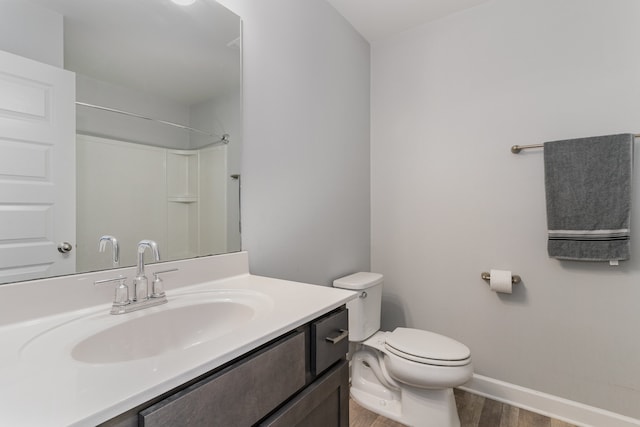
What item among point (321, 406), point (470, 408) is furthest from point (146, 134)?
point (470, 408)

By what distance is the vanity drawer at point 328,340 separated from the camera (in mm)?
850

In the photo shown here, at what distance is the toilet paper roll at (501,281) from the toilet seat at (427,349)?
0.43 m

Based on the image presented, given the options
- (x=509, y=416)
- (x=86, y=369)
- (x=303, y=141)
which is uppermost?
(x=303, y=141)

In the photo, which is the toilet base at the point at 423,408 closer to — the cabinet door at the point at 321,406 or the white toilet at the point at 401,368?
the white toilet at the point at 401,368

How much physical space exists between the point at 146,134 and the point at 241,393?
2.90ft

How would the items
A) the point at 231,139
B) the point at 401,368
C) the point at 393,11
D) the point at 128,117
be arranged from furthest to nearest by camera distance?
the point at 393,11
the point at 401,368
the point at 231,139
the point at 128,117

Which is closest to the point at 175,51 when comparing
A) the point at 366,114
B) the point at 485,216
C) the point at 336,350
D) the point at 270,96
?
the point at 270,96

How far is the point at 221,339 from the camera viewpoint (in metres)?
0.65

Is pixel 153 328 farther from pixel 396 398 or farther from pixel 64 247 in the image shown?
pixel 396 398

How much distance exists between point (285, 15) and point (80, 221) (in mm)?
1306

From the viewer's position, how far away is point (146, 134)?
3.45 ft

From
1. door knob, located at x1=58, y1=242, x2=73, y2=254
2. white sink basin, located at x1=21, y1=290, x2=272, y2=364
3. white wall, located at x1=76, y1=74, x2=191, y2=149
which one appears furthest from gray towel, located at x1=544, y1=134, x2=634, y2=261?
door knob, located at x1=58, y1=242, x2=73, y2=254

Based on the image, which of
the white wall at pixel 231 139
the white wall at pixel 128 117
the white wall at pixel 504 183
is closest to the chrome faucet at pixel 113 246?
the white wall at pixel 128 117

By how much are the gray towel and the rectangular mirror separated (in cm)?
160
